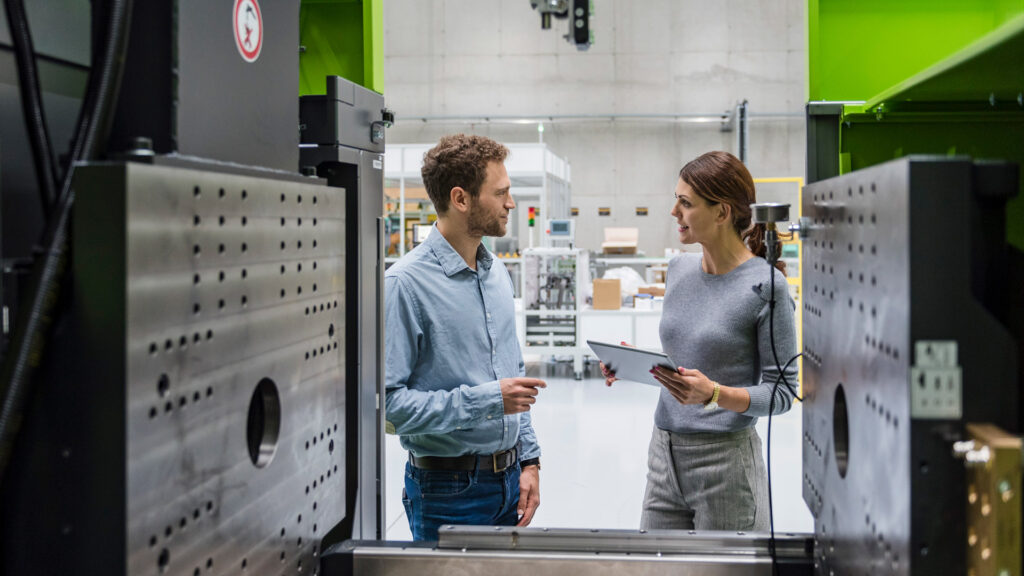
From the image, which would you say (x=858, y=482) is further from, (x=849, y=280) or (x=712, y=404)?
(x=712, y=404)

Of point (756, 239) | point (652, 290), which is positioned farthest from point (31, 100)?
point (652, 290)

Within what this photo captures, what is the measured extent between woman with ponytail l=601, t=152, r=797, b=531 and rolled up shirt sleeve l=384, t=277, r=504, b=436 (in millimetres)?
386

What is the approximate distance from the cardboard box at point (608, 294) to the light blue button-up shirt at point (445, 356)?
5433 mm

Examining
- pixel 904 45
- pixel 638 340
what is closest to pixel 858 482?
pixel 904 45

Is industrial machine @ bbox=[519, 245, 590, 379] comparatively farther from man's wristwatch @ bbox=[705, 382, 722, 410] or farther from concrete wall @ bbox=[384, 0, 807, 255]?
man's wristwatch @ bbox=[705, 382, 722, 410]

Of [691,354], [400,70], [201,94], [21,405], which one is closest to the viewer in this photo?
[21,405]

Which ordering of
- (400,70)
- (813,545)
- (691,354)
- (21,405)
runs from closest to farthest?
(21,405) < (813,545) < (691,354) < (400,70)

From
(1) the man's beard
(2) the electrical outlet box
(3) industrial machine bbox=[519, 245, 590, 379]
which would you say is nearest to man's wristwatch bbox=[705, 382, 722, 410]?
(1) the man's beard

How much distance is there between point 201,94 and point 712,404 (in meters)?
1.37

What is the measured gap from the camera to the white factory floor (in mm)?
3949

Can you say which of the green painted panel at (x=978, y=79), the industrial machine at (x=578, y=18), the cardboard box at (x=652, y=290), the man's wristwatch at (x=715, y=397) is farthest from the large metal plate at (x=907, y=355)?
the cardboard box at (x=652, y=290)

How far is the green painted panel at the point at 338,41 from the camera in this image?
1373 mm

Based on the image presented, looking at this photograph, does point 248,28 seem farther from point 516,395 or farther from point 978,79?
point 516,395

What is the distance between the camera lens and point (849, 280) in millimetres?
745
